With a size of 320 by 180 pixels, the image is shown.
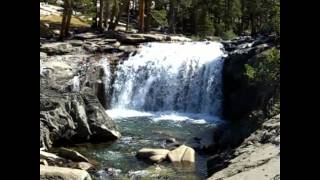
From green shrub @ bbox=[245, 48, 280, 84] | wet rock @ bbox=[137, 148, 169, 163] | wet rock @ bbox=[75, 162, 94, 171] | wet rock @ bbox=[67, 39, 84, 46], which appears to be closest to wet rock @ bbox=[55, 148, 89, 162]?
wet rock @ bbox=[75, 162, 94, 171]

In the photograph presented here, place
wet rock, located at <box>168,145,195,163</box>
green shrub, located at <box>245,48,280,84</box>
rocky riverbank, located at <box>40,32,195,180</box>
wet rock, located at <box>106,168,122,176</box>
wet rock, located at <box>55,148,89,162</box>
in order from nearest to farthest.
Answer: wet rock, located at <box>106,168,122,176</box> < rocky riverbank, located at <box>40,32,195,180</box> < wet rock, located at <box>55,148,89,162</box> < wet rock, located at <box>168,145,195,163</box> < green shrub, located at <box>245,48,280,84</box>

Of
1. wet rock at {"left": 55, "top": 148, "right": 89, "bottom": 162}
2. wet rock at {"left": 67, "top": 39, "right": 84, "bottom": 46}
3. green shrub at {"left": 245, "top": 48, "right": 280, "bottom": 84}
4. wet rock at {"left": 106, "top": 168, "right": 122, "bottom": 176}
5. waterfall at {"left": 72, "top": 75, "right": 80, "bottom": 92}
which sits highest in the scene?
wet rock at {"left": 67, "top": 39, "right": 84, "bottom": 46}

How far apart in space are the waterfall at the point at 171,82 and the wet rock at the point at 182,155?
9434 millimetres

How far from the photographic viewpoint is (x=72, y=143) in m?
17.4

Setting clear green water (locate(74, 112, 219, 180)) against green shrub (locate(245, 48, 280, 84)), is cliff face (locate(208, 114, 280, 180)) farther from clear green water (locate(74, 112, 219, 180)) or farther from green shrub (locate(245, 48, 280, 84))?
green shrub (locate(245, 48, 280, 84))

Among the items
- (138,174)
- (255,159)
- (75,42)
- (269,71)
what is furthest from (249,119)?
(75,42)

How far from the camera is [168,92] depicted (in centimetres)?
2647

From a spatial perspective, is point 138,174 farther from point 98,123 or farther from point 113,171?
point 98,123

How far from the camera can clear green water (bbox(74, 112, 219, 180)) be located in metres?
13.7

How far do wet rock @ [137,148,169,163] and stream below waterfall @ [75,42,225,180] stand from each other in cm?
242

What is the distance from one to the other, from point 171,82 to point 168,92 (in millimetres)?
661
